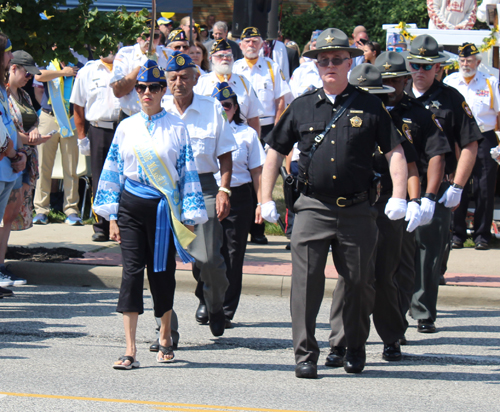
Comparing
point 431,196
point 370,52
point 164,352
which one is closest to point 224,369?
point 164,352

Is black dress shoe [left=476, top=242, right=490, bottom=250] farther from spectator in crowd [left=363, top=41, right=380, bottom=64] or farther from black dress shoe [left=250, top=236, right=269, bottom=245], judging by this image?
spectator in crowd [left=363, top=41, right=380, bottom=64]

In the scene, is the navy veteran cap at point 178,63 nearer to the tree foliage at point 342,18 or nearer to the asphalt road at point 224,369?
the asphalt road at point 224,369

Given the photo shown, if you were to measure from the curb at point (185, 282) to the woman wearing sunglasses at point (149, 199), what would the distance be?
2.86m

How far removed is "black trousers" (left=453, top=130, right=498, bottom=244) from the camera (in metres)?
10.6

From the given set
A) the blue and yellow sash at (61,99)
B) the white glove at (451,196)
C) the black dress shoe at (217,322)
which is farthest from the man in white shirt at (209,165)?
the blue and yellow sash at (61,99)

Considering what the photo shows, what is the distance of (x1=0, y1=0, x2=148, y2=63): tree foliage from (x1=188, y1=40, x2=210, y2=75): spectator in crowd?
5.64 feet

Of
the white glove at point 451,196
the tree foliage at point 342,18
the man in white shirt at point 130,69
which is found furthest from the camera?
the tree foliage at point 342,18

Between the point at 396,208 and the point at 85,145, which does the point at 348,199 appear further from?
the point at 85,145

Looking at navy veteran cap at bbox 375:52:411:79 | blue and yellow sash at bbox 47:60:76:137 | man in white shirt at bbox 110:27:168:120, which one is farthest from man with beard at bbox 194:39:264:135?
blue and yellow sash at bbox 47:60:76:137

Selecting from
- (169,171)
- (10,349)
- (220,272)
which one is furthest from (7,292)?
(169,171)

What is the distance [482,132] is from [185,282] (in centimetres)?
445

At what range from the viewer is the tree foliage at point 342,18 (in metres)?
22.3

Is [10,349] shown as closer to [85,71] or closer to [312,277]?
[312,277]

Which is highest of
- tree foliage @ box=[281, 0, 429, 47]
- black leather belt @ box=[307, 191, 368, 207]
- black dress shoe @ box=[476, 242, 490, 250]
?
tree foliage @ box=[281, 0, 429, 47]
